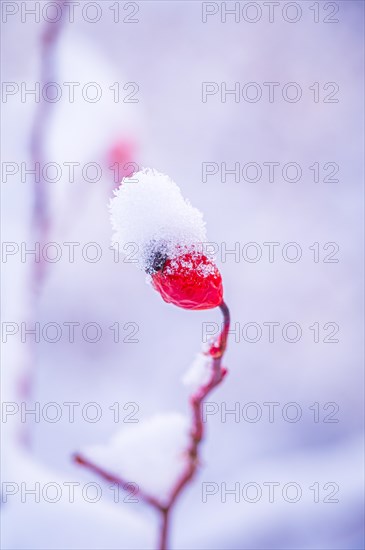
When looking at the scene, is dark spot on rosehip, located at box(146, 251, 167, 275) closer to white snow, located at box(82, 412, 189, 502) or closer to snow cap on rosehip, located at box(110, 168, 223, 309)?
snow cap on rosehip, located at box(110, 168, 223, 309)

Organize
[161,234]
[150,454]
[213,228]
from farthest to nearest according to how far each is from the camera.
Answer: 1. [213,228]
2. [150,454]
3. [161,234]

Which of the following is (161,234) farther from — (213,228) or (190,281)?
(213,228)

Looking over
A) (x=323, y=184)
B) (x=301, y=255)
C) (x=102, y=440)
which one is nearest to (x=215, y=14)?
(x=323, y=184)

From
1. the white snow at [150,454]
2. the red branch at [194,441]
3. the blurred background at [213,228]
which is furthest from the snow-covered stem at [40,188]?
the red branch at [194,441]

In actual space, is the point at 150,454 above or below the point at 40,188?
below

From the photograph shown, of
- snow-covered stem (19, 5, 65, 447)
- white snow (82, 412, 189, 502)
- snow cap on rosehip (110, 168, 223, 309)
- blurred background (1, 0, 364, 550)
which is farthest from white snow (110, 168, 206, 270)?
blurred background (1, 0, 364, 550)

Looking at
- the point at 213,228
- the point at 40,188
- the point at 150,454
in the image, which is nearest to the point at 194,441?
the point at 150,454

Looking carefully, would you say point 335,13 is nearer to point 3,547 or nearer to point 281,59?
point 281,59
